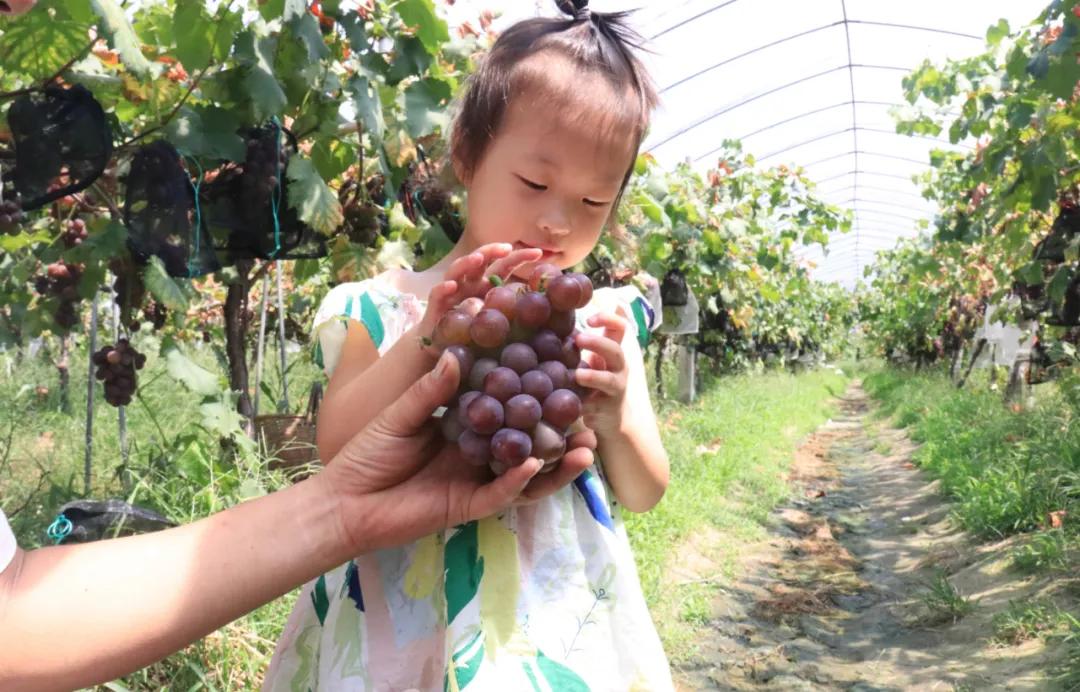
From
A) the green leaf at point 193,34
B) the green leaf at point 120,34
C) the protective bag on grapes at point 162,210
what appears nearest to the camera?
the green leaf at point 120,34

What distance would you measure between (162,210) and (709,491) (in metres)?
4.86

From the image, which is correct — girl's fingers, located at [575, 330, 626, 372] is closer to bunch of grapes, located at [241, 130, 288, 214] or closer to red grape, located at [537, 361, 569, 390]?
red grape, located at [537, 361, 569, 390]

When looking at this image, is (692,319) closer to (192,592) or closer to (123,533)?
(123,533)

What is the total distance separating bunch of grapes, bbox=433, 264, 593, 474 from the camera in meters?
0.94

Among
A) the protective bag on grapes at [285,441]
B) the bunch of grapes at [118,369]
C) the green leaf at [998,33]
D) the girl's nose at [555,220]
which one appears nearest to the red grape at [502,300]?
the girl's nose at [555,220]

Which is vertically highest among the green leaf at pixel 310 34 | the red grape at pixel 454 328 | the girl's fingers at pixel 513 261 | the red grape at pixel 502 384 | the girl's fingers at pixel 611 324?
the green leaf at pixel 310 34

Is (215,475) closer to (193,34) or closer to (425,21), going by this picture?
(193,34)

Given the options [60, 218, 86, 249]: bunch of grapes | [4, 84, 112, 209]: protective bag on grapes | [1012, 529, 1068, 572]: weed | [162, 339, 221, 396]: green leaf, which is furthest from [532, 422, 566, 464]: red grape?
[1012, 529, 1068, 572]: weed

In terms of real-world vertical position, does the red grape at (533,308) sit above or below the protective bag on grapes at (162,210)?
below

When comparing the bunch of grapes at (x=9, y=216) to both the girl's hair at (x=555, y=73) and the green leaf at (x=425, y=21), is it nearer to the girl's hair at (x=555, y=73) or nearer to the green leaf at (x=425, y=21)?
the green leaf at (x=425, y=21)

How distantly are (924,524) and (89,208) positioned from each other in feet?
19.4

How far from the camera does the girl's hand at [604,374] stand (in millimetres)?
1051

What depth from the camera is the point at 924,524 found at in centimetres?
624

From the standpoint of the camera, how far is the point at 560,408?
3.20ft
